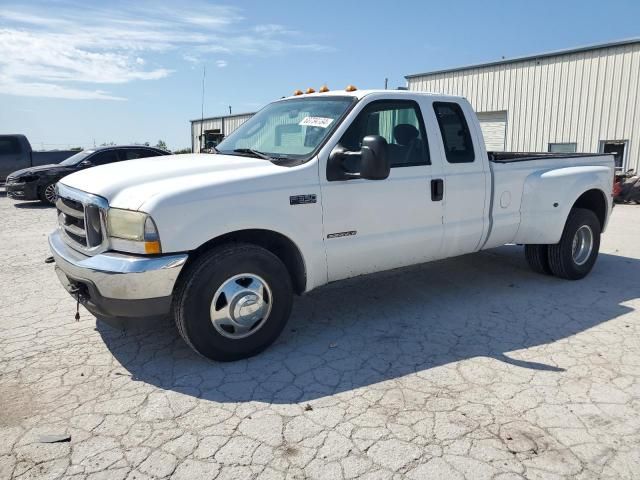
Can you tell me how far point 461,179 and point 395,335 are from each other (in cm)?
159

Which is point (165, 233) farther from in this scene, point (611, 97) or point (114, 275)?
point (611, 97)

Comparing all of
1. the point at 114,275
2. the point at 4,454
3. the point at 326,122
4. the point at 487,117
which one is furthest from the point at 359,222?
the point at 487,117

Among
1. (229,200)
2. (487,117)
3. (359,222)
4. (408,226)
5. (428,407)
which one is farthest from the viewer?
(487,117)

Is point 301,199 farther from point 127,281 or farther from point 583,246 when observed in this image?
point 583,246

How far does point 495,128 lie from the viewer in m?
18.5

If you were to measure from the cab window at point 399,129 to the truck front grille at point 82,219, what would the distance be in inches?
83.5

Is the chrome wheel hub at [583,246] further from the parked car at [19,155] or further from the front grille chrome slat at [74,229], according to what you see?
the parked car at [19,155]

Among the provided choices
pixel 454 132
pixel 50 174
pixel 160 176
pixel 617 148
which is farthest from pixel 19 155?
pixel 617 148

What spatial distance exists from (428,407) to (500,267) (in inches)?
157

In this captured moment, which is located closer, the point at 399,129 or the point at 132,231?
the point at 132,231

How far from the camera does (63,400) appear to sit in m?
3.39

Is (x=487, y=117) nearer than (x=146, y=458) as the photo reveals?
No

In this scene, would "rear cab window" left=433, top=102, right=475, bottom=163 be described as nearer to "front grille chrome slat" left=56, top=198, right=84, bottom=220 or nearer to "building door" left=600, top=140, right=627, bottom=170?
"front grille chrome slat" left=56, top=198, right=84, bottom=220

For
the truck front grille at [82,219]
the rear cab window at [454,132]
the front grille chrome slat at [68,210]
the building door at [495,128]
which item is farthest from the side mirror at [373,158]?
the building door at [495,128]
